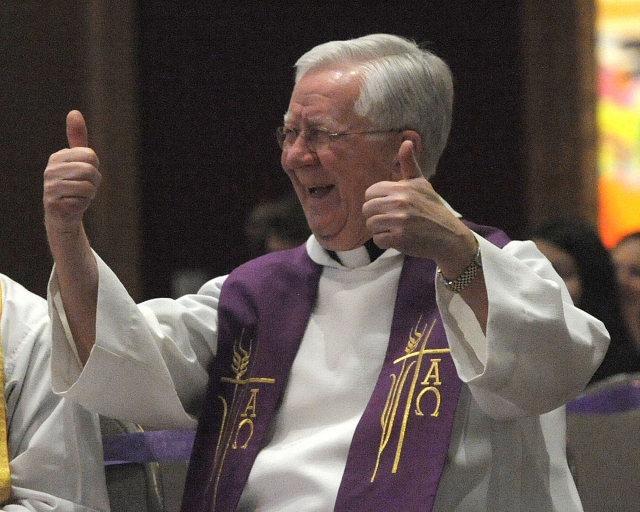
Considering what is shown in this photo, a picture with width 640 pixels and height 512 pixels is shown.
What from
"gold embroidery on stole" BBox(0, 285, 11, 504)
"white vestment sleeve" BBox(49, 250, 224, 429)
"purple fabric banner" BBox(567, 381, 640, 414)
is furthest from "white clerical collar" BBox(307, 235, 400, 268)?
"purple fabric banner" BBox(567, 381, 640, 414)

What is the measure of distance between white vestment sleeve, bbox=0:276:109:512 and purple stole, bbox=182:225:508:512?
264 millimetres

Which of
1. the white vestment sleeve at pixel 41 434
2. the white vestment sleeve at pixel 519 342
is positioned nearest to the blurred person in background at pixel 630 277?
the white vestment sleeve at pixel 519 342

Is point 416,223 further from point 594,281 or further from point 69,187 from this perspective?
point 594,281

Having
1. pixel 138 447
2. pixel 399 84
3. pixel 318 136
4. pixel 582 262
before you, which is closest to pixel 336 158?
pixel 318 136

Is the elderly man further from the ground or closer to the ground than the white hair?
closer to the ground

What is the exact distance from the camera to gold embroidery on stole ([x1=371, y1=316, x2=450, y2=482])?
243cm

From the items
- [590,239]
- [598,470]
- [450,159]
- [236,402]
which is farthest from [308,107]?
[450,159]

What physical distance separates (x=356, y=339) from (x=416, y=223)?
0.58 metres

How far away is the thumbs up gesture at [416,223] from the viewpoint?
2.09 metres

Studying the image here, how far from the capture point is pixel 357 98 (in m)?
2.58

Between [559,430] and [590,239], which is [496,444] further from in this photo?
[590,239]

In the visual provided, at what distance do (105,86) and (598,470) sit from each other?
373 centimetres

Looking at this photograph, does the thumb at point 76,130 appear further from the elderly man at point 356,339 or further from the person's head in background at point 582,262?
the person's head in background at point 582,262

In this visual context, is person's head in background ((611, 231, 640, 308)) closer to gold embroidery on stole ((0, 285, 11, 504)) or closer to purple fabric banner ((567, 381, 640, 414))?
purple fabric banner ((567, 381, 640, 414))
